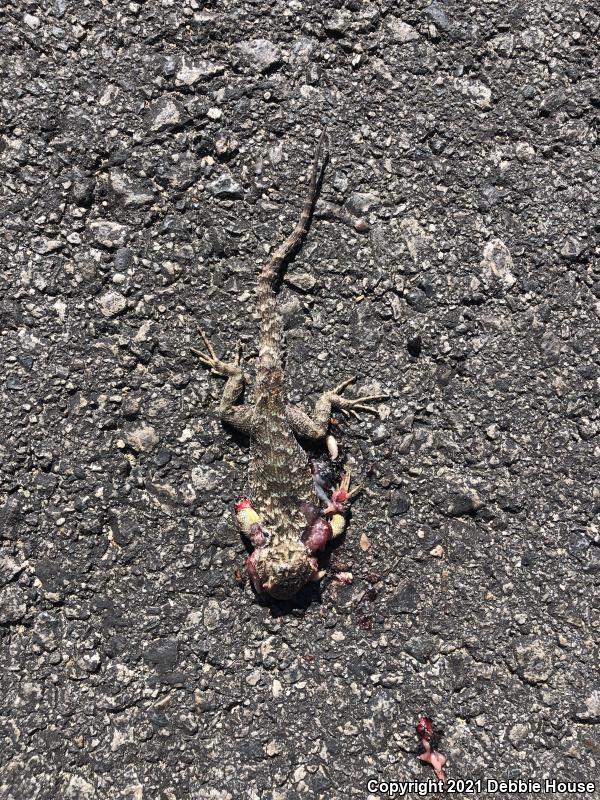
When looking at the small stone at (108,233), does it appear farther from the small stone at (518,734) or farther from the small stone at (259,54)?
the small stone at (518,734)

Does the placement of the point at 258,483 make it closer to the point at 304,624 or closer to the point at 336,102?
the point at 304,624

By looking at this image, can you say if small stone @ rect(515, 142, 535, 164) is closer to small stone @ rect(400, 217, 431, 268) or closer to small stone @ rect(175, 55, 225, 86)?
small stone @ rect(400, 217, 431, 268)

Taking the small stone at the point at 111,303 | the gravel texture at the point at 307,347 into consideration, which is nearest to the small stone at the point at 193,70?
the gravel texture at the point at 307,347

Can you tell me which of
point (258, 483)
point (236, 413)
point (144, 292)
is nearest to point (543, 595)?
point (258, 483)

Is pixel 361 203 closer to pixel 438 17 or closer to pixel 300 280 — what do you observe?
pixel 300 280

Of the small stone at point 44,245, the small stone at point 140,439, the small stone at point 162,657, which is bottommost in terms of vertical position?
the small stone at point 162,657
